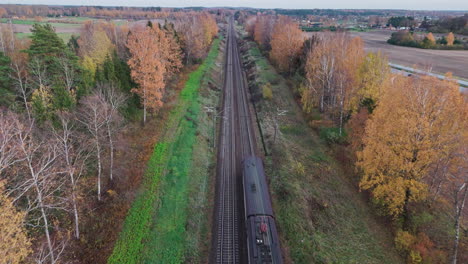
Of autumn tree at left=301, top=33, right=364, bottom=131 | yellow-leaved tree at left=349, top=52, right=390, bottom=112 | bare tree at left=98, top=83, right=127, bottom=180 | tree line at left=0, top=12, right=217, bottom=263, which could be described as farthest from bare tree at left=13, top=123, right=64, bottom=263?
yellow-leaved tree at left=349, top=52, right=390, bottom=112

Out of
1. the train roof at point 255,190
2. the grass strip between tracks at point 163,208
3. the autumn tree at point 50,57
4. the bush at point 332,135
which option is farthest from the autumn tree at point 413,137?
the autumn tree at point 50,57

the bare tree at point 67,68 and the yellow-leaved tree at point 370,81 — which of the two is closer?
the bare tree at point 67,68

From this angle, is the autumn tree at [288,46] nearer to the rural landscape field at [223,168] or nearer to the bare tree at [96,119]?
the rural landscape field at [223,168]

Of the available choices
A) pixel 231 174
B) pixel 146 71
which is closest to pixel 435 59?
pixel 231 174

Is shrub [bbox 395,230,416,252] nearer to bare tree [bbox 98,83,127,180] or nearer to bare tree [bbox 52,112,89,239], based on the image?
bare tree [bbox 52,112,89,239]

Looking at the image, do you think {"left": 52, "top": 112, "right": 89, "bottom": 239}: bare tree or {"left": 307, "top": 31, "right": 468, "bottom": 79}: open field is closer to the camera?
{"left": 52, "top": 112, "right": 89, "bottom": 239}: bare tree

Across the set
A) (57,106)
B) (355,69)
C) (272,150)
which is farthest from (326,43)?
(57,106)
